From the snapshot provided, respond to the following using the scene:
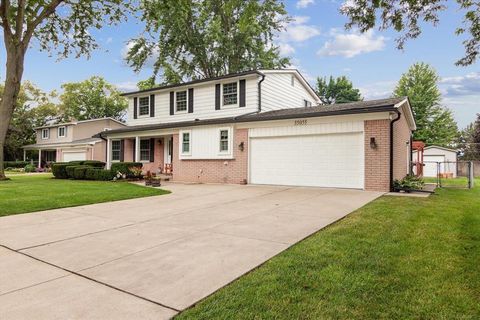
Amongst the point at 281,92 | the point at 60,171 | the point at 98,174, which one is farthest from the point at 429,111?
the point at 60,171

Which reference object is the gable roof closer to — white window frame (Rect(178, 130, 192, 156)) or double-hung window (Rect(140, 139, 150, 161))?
white window frame (Rect(178, 130, 192, 156))

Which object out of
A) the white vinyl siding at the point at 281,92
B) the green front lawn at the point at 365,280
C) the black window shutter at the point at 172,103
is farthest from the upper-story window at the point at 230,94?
the green front lawn at the point at 365,280

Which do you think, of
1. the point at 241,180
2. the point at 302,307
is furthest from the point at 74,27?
the point at 302,307

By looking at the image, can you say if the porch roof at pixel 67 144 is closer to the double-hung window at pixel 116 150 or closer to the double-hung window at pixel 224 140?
the double-hung window at pixel 116 150

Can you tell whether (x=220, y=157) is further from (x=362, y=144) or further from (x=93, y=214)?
(x=93, y=214)

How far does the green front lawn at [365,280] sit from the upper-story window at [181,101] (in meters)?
15.0

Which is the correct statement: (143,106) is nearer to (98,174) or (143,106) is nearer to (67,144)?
(98,174)

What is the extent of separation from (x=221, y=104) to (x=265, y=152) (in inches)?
205

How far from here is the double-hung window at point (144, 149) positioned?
19516 mm

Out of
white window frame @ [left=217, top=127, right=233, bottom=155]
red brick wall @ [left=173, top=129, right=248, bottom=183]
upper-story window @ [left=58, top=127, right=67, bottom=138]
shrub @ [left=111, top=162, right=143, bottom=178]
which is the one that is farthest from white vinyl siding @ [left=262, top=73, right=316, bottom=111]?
upper-story window @ [left=58, top=127, right=67, bottom=138]

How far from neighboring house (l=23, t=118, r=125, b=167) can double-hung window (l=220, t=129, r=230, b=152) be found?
54.5 feet

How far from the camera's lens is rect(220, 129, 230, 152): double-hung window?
1442cm

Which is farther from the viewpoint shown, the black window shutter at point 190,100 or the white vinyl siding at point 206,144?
the black window shutter at point 190,100

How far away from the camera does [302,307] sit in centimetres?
261
